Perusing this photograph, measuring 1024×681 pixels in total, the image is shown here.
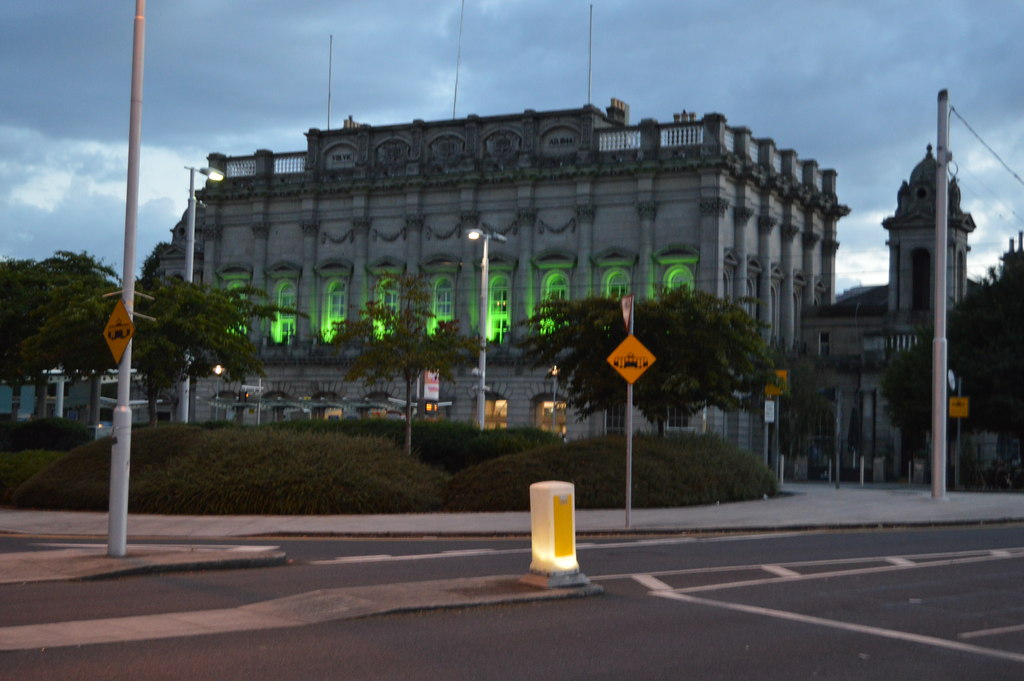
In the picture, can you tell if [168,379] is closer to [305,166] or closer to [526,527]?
[526,527]

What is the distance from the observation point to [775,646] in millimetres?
9844

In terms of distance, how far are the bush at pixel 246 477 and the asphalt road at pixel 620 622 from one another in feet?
23.5

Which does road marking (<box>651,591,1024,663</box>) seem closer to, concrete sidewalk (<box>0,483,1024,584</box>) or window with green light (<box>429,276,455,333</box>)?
concrete sidewalk (<box>0,483,1024,584</box>)

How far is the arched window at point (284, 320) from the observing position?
71.4 metres

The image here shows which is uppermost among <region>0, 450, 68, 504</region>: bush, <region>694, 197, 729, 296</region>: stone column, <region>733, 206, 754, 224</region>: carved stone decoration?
<region>733, 206, 754, 224</region>: carved stone decoration

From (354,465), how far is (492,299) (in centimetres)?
4220

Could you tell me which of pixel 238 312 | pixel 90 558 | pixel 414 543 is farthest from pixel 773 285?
pixel 90 558

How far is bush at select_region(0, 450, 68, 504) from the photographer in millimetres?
27203

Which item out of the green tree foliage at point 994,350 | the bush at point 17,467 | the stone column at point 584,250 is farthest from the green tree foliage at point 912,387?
the bush at point 17,467

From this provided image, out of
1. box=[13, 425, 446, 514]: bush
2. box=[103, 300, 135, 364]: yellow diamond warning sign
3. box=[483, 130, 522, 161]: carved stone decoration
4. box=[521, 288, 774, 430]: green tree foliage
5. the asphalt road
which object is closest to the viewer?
the asphalt road

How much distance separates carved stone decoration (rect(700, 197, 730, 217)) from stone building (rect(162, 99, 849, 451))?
97 millimetres

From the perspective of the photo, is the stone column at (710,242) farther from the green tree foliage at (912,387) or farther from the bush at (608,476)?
the bush at (608,476)

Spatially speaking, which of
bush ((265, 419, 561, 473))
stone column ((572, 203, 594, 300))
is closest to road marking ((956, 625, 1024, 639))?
bush ((265, 419, 561, 473))

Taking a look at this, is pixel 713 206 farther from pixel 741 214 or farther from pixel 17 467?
pixel 17 467
